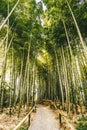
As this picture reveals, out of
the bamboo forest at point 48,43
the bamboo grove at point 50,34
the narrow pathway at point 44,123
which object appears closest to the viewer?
the narrow pathway at point 44,123

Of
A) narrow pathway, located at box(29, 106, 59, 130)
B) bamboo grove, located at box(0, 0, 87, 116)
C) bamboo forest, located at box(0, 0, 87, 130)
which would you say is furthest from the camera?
bamboo grove, located at box(0, 0, 87, 116)

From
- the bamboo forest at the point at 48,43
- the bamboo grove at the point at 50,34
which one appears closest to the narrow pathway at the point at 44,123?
the bamboo forest at the point at 48,43

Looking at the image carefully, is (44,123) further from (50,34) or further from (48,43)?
(48,43)

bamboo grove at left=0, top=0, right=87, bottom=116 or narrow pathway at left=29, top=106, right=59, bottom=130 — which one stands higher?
bamboo grove at left=0, top=0, right=87, bottom=116

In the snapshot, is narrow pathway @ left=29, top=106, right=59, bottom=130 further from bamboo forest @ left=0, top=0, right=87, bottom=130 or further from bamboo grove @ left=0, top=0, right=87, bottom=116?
bamboo grove @ left=0, top=0, right=87, bottom=116

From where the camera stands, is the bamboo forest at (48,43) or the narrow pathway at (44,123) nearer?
the narrow pathway at (44,123)

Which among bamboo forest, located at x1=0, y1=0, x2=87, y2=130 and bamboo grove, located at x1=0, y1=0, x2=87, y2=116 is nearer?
bamboo forest, located at x1=0, y1=0, x2=87, y2=130

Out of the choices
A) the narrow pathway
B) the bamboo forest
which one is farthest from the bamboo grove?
the narrow pathway

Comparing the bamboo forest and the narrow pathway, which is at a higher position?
the bamboo forest

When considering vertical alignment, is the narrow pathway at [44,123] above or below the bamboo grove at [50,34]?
below

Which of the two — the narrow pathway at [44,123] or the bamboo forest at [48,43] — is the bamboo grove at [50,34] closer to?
the bamboo forest at [48,43]

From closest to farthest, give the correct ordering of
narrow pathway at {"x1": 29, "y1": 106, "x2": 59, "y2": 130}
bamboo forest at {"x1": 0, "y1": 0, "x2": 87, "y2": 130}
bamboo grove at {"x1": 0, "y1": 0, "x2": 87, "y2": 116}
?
narrow pathway at {"x1": 29, "y1": 106, "x2": 59, "y2": 130} < bamboo forest at {"x1": 0, "y1": 0, "x2": 87, "y2": 130} < bamboo grove at {"x1": 0, "y1": 0, "x2": 87, "y2": 116}

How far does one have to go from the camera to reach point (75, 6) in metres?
7.05

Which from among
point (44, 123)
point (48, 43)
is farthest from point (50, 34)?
point (44, 123)
